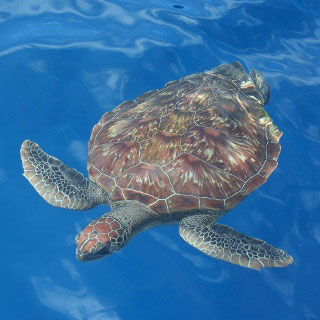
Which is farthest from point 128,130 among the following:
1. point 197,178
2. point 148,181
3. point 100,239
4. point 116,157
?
point 100,239

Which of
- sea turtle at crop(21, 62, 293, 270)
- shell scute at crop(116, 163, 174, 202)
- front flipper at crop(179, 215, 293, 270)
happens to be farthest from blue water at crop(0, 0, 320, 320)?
shell scute at crop(116, 163, 174, 202)

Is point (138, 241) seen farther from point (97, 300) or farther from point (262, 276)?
point (262, 276)

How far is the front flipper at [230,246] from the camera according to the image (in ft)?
12.4

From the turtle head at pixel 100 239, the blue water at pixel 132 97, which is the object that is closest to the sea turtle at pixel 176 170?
the turtle head at pixel 100 239

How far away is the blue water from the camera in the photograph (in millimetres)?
4289

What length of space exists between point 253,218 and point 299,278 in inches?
36.1

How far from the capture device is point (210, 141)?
4.14 m

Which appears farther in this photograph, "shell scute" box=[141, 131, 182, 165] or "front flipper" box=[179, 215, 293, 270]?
"shell scute" box=[141, 131, 182, 165]

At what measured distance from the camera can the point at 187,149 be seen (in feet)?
13.3

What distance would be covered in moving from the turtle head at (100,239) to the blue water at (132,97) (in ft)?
2.76

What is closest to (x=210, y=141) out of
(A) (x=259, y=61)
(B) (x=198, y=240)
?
(B) (x=198, y=240)

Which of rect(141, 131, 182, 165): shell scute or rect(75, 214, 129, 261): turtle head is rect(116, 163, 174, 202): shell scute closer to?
rect(141, 131, 182, 165): shell scute

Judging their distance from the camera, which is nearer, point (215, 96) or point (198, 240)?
point (198, 240)

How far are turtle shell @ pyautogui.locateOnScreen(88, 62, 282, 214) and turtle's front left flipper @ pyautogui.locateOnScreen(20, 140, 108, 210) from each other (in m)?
0.32
